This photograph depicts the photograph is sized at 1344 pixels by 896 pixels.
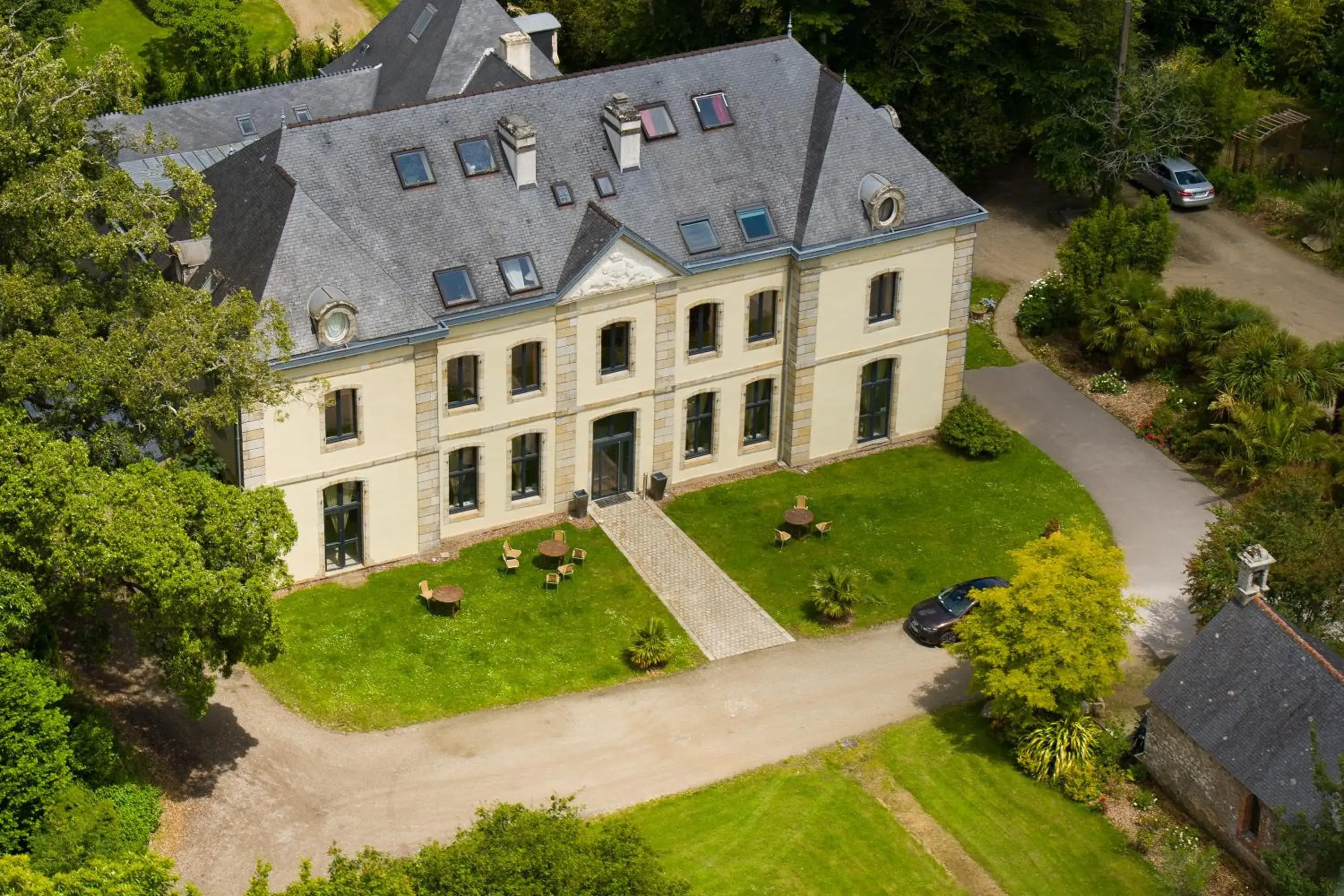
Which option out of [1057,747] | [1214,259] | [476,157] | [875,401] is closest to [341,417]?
[476,157]

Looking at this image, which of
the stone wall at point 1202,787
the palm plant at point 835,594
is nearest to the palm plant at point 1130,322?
the palm plant at point 835,594

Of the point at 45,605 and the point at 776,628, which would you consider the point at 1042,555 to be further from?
the point at 45,605

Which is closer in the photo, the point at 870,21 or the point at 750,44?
the point at 750,44

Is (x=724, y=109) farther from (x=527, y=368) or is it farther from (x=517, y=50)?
(x=527, y=368)

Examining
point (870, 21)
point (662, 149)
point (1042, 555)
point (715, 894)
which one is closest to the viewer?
point (715, 894)

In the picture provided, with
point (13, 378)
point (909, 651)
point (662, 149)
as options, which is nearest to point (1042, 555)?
point (909, 651)
